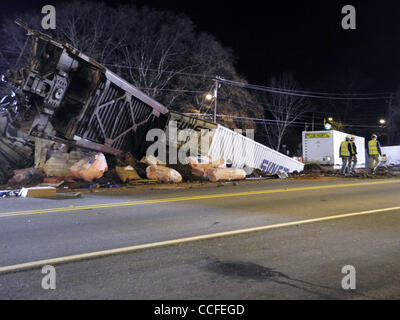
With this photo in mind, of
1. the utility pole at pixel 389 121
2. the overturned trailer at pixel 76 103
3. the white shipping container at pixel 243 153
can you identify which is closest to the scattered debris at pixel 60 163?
the overturned trailer at pixel 76 103

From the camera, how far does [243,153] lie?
16984mm

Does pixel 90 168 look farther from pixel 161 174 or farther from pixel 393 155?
pixel 393 155

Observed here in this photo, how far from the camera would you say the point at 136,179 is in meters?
13.4

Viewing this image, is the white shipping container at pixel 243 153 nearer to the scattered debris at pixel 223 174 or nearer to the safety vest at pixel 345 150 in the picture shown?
the scattered debris at pixel 223 174

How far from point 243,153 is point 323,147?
577 cm

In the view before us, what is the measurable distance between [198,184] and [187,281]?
10298mm

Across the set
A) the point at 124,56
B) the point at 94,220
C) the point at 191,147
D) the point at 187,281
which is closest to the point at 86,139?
the point at 191,147

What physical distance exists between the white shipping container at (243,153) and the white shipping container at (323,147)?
1.96 metres

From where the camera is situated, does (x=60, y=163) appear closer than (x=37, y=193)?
No
